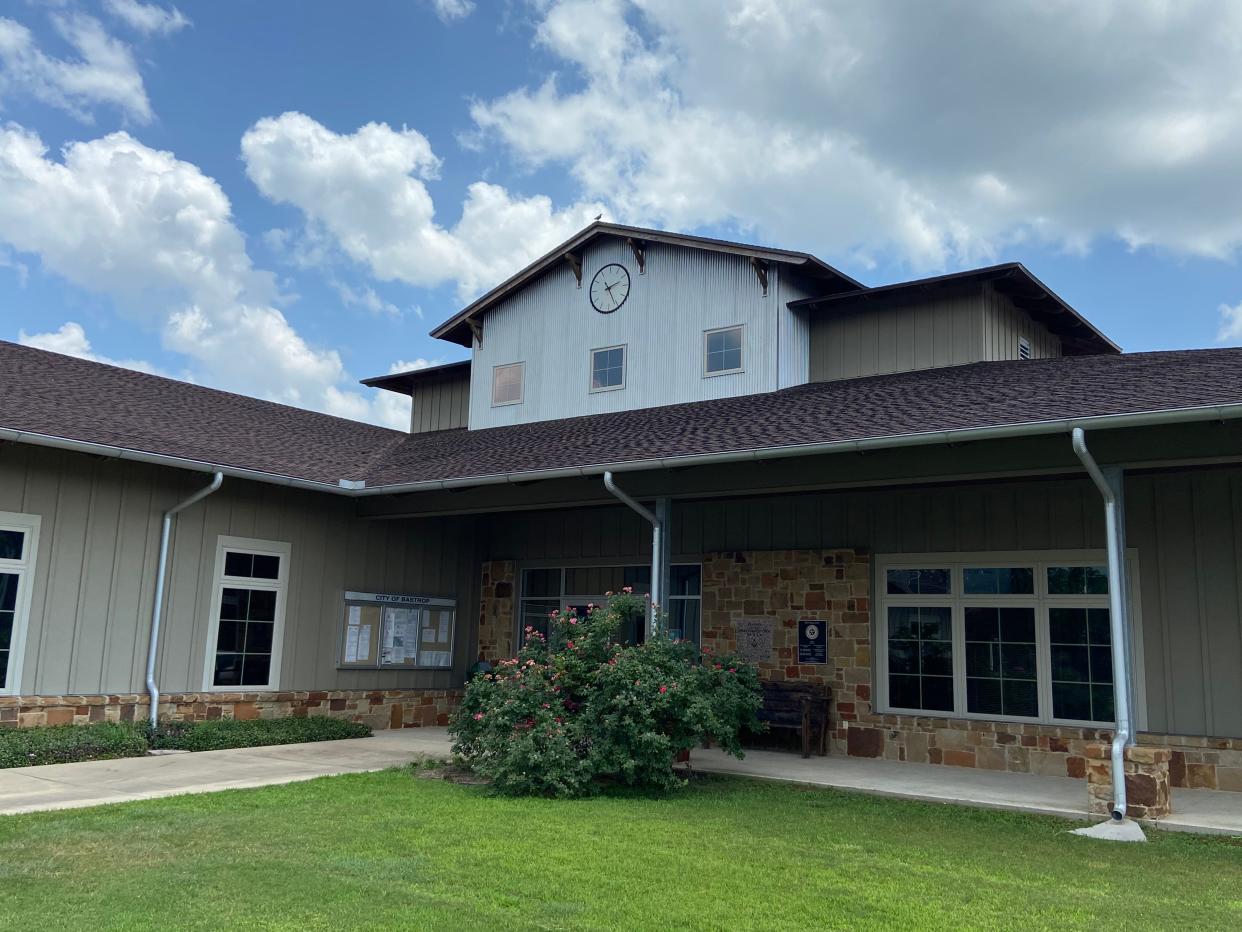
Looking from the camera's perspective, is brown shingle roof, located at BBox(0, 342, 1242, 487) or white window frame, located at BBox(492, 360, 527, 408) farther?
white window frame, located at BBox(492, 360, 527, 408)

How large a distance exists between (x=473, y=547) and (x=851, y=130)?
8.46 m

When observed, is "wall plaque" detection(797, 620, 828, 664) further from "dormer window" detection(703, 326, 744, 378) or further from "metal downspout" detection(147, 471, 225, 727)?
"metal downspout" detection(147, 471, 225, 727)

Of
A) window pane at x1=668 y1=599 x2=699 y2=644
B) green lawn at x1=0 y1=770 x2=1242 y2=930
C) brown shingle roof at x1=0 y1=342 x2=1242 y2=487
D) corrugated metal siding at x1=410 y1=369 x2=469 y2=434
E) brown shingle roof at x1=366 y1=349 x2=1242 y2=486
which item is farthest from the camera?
corrugated metal siding at x1=410 y1=369 x2=469 y2=434

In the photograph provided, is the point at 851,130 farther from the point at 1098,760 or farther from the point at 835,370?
the point at 1098,760

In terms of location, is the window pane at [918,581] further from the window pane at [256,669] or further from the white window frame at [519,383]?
the window pane at [256,669]

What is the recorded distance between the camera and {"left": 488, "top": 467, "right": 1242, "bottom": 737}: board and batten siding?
9.41m

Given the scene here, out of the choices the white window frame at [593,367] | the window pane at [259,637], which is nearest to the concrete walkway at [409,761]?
the window pane at [259,637]

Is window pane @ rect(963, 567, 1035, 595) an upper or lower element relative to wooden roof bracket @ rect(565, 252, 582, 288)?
lower

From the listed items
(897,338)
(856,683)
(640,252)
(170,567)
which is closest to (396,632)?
(170,567)

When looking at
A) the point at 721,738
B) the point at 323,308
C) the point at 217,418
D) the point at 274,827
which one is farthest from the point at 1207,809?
the point at 323,308

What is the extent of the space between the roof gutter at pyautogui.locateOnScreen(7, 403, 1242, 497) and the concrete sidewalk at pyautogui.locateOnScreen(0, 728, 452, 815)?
2.97 metres

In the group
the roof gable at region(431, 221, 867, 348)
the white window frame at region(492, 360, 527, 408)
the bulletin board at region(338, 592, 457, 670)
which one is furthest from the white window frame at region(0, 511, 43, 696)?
the roof gable at region(431, 221, 867, 348)

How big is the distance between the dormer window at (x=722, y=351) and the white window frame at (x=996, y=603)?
3601mm

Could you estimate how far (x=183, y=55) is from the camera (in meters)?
16.0
